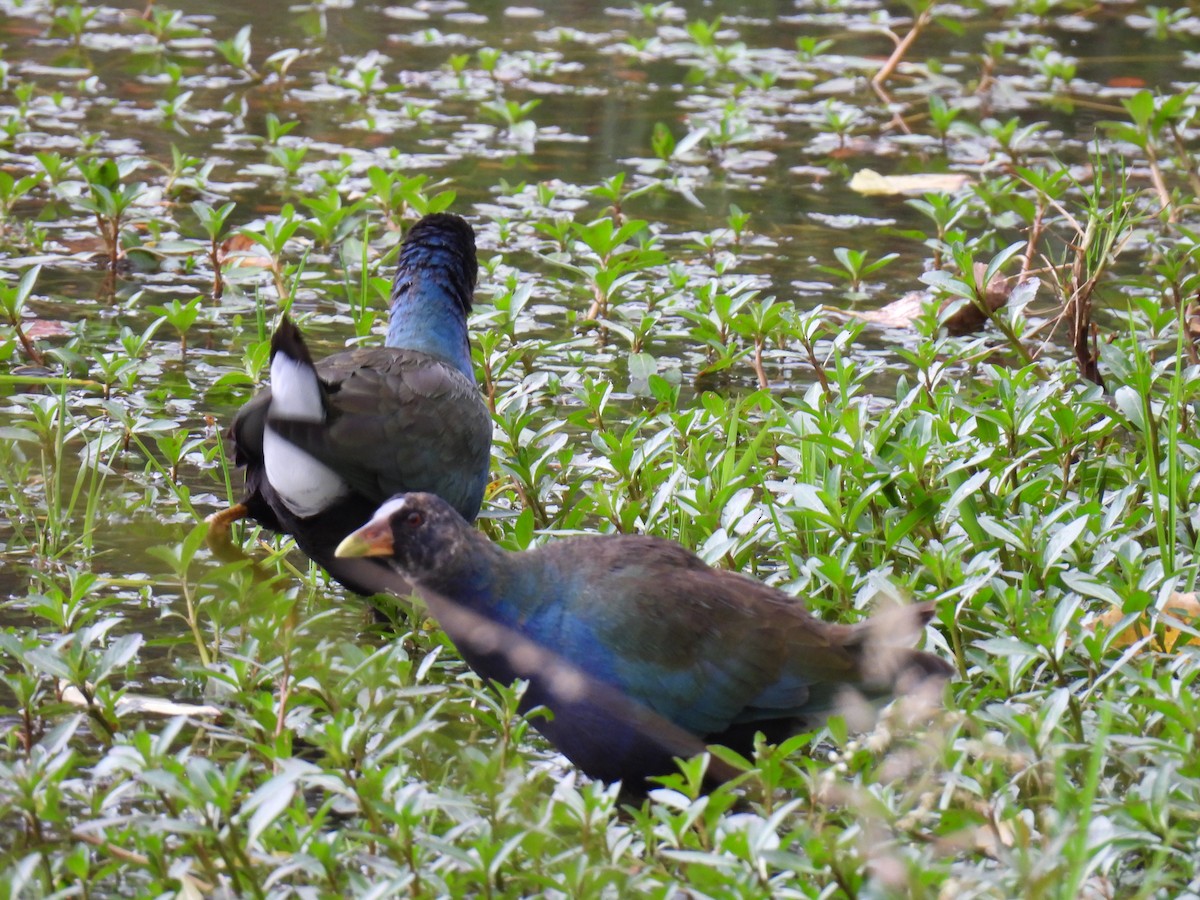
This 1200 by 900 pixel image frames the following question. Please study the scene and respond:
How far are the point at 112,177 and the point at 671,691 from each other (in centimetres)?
346

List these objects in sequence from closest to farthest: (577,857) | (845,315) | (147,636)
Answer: (577,857)
(147,636)
(845,315)

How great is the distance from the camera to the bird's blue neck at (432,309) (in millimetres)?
4266

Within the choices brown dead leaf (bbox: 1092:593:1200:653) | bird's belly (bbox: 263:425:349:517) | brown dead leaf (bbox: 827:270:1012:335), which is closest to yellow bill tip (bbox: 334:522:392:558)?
bird's belly (bbox: 263:425:349:517)

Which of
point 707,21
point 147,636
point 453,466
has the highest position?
point 707,21

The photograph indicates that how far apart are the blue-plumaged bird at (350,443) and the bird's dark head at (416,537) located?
0.33 m

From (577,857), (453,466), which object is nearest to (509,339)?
(453,466)

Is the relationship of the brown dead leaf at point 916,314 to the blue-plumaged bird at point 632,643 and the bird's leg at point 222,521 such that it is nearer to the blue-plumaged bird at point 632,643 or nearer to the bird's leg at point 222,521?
the bird's leg at point 222,521

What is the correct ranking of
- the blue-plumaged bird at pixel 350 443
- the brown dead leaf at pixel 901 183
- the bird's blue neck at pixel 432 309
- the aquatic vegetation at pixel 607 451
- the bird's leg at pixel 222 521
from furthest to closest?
the brown dead leaf at pixel 901 183 < the bird's blue neck at pixel 432 309 < the bird's leg at pixel 222 521 < the blue-plumaged bird at pixel 350 443 < the aquatic vegetation at pixel 607 451

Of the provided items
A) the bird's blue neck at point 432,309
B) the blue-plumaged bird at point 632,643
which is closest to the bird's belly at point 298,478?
the blue-plumaged bird at point 632,643

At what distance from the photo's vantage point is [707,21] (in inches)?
387

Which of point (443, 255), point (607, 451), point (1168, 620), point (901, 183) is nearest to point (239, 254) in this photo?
point (443, 255)

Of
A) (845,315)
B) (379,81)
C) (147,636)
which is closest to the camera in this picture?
(147,636)

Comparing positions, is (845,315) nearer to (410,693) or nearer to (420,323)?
(420,323)

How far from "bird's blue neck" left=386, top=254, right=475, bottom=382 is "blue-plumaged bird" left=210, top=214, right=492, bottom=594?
0.29 m
